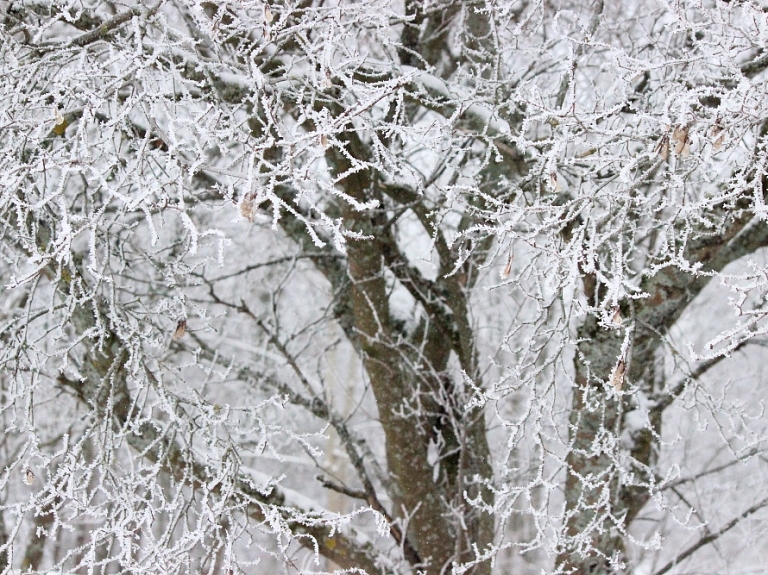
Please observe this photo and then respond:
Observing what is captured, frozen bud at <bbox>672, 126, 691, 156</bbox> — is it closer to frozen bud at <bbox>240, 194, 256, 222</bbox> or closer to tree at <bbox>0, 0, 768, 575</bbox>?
tree at <bbox>0, 0, 768, 575</bbox>

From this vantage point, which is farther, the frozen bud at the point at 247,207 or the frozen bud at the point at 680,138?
the frozen bud at the point at 680,138

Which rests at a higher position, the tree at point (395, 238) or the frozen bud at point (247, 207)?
the tree at point (395, 238)

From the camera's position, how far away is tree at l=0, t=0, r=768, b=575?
9.38ft

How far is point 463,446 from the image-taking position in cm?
505

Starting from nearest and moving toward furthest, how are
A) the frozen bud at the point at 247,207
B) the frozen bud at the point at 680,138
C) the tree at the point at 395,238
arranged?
1. the frozen bud at the point at 247,207
2. the frozen bud at the point at 680,138
3. the tree at the point at 395,238

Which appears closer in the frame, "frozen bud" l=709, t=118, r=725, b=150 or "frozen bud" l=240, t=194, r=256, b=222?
"frozen bud" l=240, t=194, r=256, b=222

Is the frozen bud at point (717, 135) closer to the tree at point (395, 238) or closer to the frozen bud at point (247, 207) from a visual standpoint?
the tree at point (395, 238)

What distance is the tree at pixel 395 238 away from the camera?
2.86 m

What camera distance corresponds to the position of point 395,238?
20.3 feet

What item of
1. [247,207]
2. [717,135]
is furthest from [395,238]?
[247,207]

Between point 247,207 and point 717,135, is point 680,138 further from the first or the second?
point 247,207

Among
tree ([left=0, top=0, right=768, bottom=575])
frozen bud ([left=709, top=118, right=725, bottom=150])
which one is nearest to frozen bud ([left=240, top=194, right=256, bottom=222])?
tree ([left=0, top=0, right=768, bottom=575])

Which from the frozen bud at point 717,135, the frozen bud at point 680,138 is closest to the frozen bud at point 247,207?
the frozen bud at point 680,138

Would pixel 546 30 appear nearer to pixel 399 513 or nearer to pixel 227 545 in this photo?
pixel 399 513
